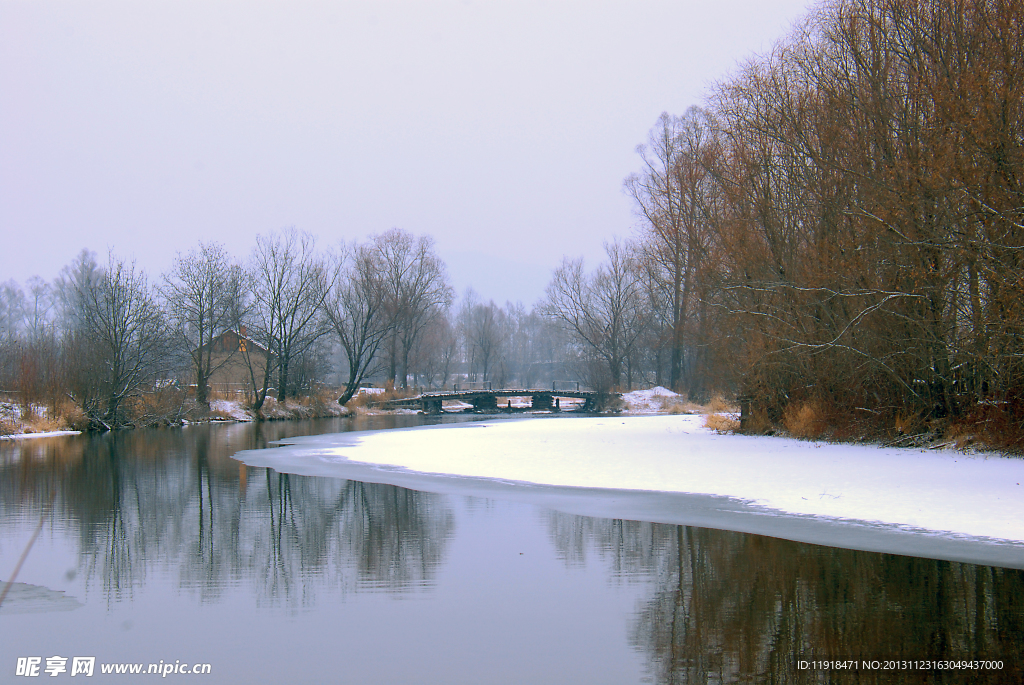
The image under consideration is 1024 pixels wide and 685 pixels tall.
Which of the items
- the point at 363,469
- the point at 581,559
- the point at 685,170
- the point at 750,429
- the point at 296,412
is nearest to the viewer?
the point at 581,559

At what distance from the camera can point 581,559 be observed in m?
9.16

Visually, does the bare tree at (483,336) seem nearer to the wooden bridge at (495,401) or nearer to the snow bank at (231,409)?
the wooden bridge at (495,401)

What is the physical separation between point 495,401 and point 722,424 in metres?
44.2

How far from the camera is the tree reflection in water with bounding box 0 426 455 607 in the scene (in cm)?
840

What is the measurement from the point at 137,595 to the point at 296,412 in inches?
1843

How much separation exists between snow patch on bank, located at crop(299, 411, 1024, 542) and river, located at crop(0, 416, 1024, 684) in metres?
2.76

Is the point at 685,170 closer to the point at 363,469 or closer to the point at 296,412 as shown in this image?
the point at 363,469

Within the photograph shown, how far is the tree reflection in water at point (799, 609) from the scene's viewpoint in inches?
227

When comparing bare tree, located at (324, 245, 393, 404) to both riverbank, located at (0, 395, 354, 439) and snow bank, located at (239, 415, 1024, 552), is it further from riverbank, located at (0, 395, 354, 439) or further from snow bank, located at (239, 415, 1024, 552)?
snow bank, located at (239, 415, 1024, 552)

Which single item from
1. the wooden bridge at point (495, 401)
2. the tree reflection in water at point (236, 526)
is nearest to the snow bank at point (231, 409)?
the wooden bridge at point (495, 401)

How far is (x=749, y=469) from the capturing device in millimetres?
16844

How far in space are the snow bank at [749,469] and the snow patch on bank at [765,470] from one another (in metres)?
0.02

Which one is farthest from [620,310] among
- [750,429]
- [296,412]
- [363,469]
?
[363,469]

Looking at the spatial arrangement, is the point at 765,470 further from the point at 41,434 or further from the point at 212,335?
the point at 212,335
